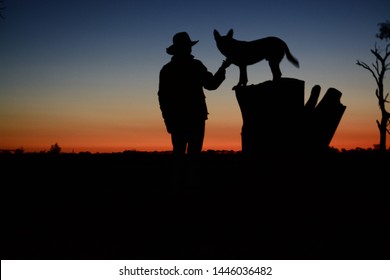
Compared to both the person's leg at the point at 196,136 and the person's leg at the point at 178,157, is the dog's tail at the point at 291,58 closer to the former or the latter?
the person's leg at the point at 196,136

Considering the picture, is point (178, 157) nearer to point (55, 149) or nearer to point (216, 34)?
point (216, 34)

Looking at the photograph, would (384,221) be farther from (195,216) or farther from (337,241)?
(195,216)

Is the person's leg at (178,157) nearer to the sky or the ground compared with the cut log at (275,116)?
nearer to the ground

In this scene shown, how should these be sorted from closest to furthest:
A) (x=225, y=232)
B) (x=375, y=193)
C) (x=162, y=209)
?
(x=225, y=232)
(x=162, y=209)
(x=375, y=193)

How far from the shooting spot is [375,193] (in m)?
6.49

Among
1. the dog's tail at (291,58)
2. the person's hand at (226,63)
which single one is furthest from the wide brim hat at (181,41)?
the dog's tail at (291,58)

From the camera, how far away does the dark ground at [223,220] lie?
3613mm

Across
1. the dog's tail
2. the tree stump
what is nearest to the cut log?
the tree stump

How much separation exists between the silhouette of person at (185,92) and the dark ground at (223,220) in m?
0.75

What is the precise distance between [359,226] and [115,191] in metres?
4.53

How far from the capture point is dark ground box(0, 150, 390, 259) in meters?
3.61

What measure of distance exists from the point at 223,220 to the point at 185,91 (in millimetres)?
1896
